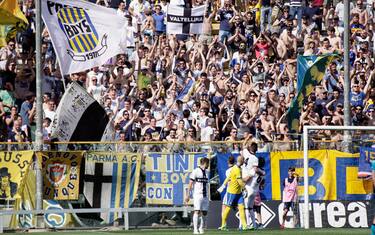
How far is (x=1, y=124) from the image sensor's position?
38312 mm

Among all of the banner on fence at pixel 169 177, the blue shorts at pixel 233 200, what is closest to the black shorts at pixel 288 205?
the blue shorts at pixel 233 200

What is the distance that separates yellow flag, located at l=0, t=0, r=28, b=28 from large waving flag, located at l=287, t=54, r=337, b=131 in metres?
7.09

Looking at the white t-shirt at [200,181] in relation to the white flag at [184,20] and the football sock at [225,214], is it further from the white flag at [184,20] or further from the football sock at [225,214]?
the white flag at [184,20]

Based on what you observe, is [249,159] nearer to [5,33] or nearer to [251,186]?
[251,186]

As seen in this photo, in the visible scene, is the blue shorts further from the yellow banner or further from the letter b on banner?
the letter b on banner

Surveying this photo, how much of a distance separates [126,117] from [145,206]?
2.80 m

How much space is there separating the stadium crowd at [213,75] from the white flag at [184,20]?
0.97ft

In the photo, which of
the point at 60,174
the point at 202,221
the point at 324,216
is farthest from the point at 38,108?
the point at 324,216

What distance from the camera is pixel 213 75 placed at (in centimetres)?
4125

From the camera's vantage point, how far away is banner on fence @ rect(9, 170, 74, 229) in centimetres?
3641

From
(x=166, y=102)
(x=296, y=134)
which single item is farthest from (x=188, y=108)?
(x=296, y=134)

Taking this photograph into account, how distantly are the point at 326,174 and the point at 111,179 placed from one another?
5328mm

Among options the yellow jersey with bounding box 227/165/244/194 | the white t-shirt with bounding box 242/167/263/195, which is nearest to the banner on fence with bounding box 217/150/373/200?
the white t-shirt with bounding box 242/167/263/195

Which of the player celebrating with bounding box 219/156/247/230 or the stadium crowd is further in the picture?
the stadium crowd
